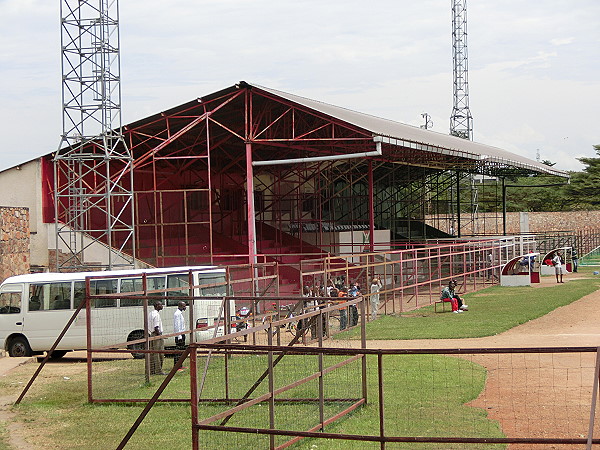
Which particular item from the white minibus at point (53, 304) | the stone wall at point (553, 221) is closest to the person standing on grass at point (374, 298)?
the white minibus at point (53, 304)

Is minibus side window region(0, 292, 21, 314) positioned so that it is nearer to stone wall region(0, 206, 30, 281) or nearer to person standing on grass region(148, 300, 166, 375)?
stone wall region(0, 206, 30, 281)

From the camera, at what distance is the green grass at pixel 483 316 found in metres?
22.5

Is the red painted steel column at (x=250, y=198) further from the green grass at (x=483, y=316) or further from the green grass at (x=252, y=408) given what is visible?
the green grass at (x=252, y=408)

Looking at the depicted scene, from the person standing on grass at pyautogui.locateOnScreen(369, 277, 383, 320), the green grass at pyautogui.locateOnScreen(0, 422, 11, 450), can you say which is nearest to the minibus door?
the green grass at pyautogui.locateOnScreen(0, 422, 11, 450)

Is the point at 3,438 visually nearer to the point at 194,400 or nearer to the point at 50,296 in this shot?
the point at 194,400

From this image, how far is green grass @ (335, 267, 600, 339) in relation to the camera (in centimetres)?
2250

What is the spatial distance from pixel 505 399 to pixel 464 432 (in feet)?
8.81

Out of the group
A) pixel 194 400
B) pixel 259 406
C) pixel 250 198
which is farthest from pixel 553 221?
pixel 194 400

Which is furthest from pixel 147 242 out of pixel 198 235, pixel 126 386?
pixel 126 386

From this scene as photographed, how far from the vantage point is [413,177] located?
6103cm

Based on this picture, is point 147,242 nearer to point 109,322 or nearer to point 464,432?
point 109,322

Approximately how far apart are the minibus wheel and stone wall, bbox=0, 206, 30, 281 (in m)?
3.88

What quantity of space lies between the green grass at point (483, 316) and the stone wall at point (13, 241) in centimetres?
1024

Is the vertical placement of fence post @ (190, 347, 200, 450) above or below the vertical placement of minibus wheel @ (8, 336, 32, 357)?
above
